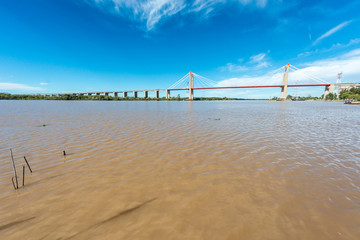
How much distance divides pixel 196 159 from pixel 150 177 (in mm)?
1681

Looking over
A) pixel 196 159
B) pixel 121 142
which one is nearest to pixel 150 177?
pixel 196 159

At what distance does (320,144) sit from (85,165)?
9047 mm

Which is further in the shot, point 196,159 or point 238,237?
point 196,159

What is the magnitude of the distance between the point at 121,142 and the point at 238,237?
5620 millimetres

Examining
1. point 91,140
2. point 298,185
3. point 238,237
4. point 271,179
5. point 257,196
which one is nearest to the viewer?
point 238,237

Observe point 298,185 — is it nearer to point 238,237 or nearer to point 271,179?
point 271,179

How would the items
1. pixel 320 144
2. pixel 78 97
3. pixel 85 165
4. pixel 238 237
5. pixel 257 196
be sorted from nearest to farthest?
pixel 238 237
pixel 257 196
pixel 85 165
pixel 320 144
pixel 78 97

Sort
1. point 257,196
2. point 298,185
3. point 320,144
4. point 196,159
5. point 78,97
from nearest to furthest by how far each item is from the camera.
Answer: point 257,196 → point 298,185 → point 196,159 → point 320,144 → point 78,97

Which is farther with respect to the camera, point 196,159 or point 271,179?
point 196,159

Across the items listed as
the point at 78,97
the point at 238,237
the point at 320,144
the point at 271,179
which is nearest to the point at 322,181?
the point at 271,179

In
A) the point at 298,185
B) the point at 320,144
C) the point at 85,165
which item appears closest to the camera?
the point at 298,185

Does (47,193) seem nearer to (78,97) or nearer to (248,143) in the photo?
(248,143)

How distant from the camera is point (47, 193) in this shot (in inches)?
119

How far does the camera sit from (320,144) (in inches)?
246
